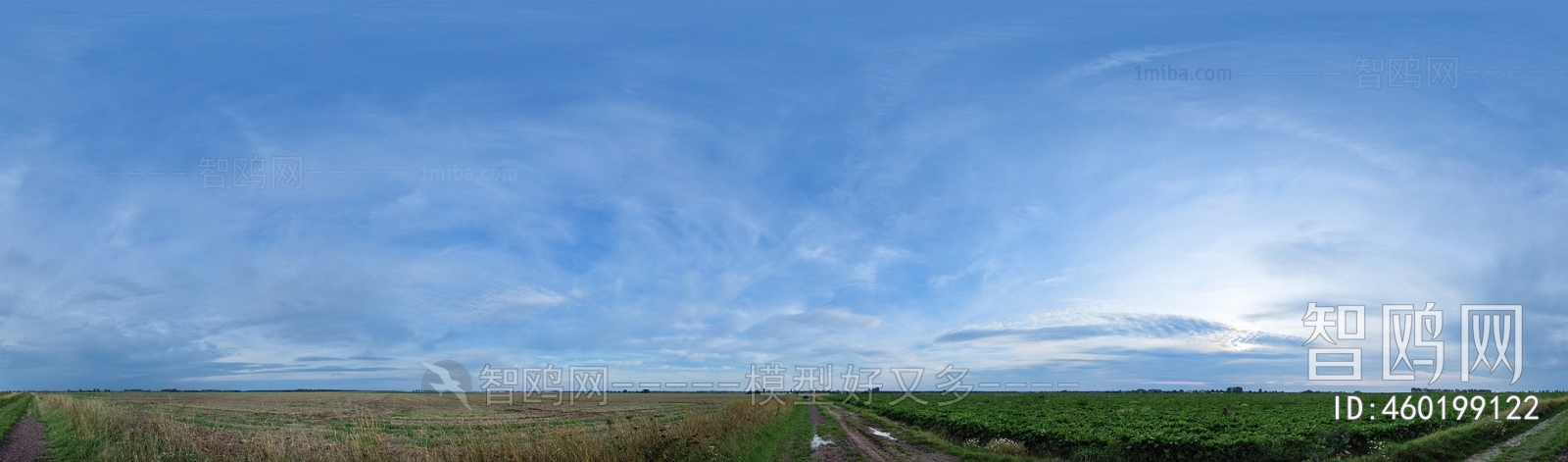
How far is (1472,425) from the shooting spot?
78.4 feet

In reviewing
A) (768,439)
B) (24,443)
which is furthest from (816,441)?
(24,443)

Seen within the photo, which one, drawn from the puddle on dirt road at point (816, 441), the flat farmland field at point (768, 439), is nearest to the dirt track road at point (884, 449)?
the flat farmland field at point (768, 439)

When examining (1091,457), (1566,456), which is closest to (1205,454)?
(1091,457)

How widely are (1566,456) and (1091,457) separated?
1084cm


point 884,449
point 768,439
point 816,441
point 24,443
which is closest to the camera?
point 24,443

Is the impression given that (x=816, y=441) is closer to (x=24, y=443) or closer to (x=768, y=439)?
(x=768, y=439)

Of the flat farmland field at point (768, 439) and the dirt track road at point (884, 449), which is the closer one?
the flat farmland field at point (768, 439)

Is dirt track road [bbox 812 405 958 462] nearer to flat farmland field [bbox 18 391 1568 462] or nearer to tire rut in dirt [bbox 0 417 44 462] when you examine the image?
flat farmland field [bbox 18 391 1568 462]

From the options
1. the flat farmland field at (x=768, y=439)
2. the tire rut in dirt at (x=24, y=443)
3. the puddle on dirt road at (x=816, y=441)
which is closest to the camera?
the flat farmland field at (x=768, y=439)

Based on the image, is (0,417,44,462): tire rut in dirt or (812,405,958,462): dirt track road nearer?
(0,417,44,462): tire rut in dirt

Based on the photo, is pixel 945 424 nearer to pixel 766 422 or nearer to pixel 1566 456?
pixel 766 422

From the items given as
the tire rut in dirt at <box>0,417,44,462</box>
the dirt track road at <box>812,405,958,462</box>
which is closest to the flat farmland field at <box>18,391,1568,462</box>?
the dirt track road at <box>812,405,958,462</box>

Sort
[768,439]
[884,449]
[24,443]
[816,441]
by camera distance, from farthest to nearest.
Result: [816,441], [884,449], [768,439], [24,443]

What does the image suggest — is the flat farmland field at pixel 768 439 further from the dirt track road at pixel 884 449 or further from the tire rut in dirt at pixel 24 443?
the tire rut in dirt at pixel 24 443
